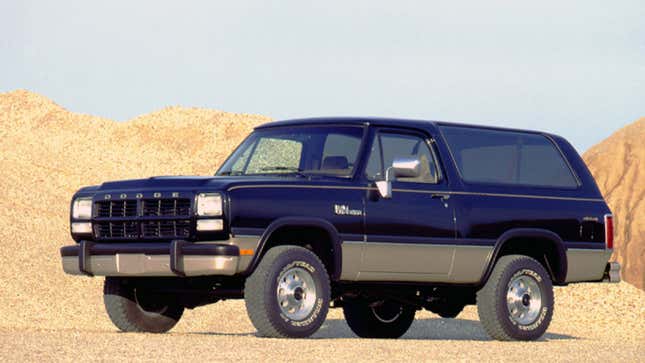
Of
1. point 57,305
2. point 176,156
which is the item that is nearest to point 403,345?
point 57,305

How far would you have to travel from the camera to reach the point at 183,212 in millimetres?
11344

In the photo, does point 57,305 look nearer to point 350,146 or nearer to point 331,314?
point 331,314

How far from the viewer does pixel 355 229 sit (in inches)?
472

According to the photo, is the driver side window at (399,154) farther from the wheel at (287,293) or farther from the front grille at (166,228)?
the front grille at (166,228)

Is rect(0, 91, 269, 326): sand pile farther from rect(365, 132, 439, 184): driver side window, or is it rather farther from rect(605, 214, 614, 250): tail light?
rect(605, 214, 614, 250): tail light

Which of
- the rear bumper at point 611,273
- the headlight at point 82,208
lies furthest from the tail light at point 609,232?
the headlight at point 82,208

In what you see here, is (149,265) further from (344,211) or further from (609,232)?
(609,232)

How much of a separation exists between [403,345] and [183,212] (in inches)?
92.1

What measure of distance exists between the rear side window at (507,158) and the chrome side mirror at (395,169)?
1233 millimetres

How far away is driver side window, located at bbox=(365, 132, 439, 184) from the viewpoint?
1240 cm

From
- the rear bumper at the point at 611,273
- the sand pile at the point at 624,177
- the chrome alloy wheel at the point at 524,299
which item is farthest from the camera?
the sand pile at the point at 624,177

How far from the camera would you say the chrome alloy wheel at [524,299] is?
44.7 ft

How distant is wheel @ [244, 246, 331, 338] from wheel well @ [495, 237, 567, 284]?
291 cm

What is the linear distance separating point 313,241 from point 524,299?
9.78ft
